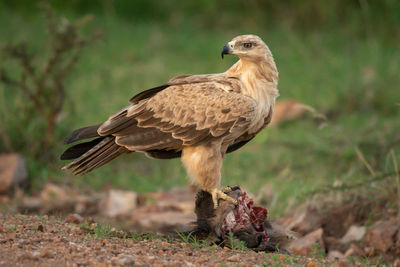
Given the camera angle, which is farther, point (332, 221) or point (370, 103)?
point (370, 103)

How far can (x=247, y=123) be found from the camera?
474 cm

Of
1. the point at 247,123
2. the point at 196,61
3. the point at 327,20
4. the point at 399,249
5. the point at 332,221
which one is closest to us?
the point at 247,123

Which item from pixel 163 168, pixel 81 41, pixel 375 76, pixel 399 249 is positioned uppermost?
pixel 81 41

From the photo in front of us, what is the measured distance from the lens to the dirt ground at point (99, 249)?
11.9 feet

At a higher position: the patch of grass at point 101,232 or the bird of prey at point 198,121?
the bird of prey at point 198,121

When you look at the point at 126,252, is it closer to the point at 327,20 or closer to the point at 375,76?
the point at 375,76

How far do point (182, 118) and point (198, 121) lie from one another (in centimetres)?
14

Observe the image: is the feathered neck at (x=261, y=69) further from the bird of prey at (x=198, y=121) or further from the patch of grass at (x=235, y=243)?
the patch of grass at (x=235, y=243)

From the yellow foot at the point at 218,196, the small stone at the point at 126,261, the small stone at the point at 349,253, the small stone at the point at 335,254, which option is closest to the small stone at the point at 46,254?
the small stone at the point at 126,261

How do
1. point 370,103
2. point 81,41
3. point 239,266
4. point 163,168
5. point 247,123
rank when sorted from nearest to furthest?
point 239,266
point 247,123
point 81,41
point 163,168
point 370,103

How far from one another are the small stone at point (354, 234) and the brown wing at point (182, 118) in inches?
69.0

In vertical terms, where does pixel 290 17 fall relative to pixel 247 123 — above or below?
above

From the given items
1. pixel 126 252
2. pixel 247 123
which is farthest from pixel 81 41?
pixel 126 252

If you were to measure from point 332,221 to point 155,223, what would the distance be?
5.63 feet
